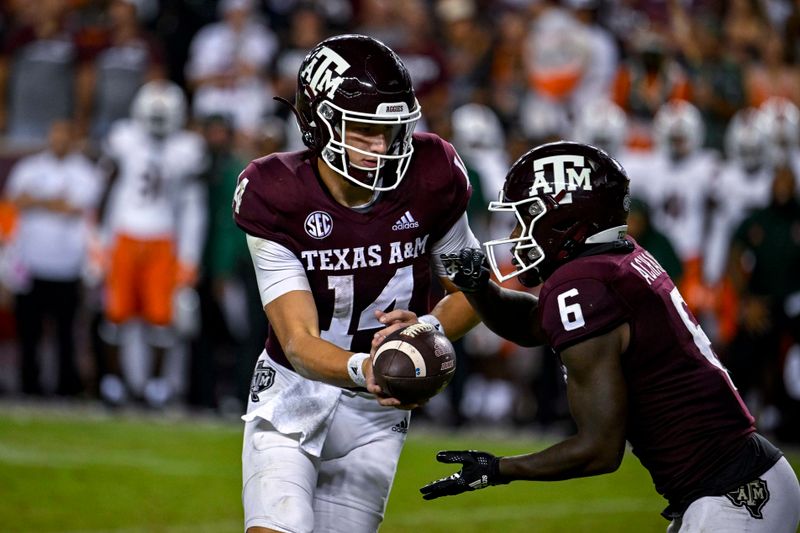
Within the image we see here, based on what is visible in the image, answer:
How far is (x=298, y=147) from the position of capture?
32.6 feet

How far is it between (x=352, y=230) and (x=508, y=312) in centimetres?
57

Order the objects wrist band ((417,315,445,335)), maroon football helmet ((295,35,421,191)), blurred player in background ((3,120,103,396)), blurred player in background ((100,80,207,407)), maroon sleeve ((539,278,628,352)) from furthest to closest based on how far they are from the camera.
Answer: blurred player in background ((3,120,103,396)) → blurred player in background ((100,80,207,407)) → wrist band ((417,315,445,335)) → maroon football helmet ((295,35,421,191)) → maroon sleeve ((539,278,628,352))

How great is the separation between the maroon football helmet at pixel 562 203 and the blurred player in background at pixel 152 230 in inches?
261

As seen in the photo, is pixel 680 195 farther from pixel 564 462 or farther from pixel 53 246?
pixel 564 462

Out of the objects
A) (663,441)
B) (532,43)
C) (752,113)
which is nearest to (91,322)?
(532,43)

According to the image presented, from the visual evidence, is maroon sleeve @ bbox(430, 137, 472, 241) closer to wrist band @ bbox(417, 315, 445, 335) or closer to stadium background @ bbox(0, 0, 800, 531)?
wrist band @ bbox(417, 315, 445, 335)

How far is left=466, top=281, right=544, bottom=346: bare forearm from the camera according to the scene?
4.06 m

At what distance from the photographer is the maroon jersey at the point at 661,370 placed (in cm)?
354

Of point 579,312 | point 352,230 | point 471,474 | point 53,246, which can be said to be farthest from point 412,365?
point 53,246

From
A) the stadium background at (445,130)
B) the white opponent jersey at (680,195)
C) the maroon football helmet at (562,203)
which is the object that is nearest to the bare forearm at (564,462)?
the maroon football helmet at (562,203)

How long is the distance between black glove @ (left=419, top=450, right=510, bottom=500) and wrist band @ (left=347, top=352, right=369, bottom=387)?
11.5 inches

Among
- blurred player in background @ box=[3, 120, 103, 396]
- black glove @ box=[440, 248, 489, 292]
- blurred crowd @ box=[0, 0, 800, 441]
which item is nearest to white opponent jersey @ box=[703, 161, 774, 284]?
blurred crowd @ box=[0, 0, 800, 441]

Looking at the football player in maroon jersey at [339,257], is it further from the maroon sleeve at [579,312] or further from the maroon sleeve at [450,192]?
the maroon sleeve at [579,312]

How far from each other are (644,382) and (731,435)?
29 centimetres
